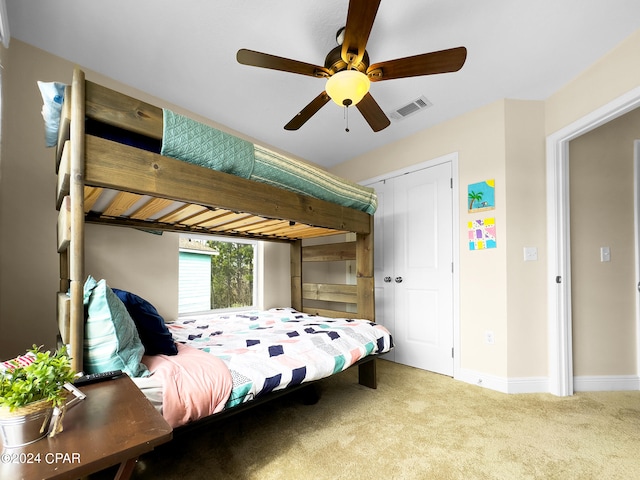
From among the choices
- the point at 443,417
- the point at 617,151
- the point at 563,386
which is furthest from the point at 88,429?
the point at 617,151

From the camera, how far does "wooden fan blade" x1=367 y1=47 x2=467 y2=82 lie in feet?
5.00

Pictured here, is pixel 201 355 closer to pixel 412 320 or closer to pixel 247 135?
pixel 412 320

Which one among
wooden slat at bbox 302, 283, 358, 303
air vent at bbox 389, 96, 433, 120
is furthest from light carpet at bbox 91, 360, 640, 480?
air vent at bbox 389, 96, 433, 120

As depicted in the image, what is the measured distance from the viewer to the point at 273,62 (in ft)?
5.37

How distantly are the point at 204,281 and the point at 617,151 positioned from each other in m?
4.14

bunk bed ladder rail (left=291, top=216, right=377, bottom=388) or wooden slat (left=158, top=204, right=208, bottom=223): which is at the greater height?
wooden slat (left=158, top=204, right=208, bottom=223)

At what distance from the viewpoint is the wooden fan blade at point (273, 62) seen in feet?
5.19

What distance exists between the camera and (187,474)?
1.45 m

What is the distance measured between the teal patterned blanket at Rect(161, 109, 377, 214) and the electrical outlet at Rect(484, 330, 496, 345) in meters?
1.77

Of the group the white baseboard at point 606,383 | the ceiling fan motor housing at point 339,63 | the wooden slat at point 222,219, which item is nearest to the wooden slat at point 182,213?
the wooden slat at point 222,219

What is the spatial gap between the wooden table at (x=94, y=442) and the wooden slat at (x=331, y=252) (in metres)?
2.26

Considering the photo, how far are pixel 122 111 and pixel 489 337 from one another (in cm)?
301

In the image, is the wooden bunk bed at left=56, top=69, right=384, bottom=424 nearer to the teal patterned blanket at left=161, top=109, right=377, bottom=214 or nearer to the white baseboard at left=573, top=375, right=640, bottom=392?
the teal patterned blanket at left=161, top=109, right=377, bottom=214

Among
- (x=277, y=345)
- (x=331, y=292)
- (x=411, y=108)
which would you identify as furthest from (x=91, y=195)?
(x=411, y=108)
